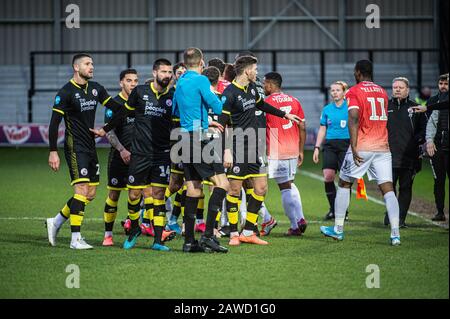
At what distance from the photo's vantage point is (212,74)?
11.6 meters

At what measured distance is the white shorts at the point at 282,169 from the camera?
1175 cm

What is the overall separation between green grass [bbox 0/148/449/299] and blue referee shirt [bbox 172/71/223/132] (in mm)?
1507

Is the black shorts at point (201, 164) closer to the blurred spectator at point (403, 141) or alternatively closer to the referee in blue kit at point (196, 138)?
the referee in blue kit at point (196, 138)

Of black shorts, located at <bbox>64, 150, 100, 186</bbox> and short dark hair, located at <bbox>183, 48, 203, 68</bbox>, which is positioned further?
black shorts, located at <bbox>64, 150, 100, 186</bbox>

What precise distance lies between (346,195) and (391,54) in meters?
25.8

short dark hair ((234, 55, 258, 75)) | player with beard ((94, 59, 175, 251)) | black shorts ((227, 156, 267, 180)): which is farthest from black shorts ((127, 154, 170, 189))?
short dark hair ((234, 55, 258, 75))

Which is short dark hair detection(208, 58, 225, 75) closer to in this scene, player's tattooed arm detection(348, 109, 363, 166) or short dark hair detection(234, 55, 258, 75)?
short dark hair detection(234, 55, 258, 75)

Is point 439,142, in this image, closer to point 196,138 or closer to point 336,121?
point 336,121

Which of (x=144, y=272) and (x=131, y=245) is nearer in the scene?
(x=144, y=272)

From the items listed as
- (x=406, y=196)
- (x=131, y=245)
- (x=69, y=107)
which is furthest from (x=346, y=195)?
(x=69, y=107)

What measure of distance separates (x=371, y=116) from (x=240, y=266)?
9.28 feet

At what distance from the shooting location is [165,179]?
10.5 meters

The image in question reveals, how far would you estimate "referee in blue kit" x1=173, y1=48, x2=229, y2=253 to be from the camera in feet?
32.2
